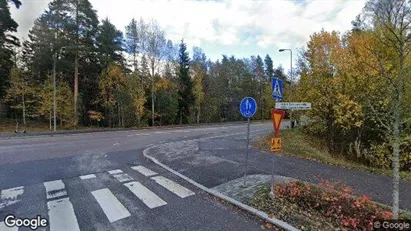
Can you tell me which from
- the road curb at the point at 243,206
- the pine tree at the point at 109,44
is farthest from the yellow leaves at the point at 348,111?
the pine tree at the point at 109,44

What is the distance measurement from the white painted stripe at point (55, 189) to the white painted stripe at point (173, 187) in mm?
2407

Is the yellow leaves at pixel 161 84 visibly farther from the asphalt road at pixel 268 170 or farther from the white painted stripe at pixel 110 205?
the white painted stripe at pixel 110 205

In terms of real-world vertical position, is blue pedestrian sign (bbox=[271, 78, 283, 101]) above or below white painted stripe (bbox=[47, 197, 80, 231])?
above

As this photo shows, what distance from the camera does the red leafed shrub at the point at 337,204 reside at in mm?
4723

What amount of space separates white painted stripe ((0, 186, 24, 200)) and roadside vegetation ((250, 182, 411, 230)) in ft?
18.3

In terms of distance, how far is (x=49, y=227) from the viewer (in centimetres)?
430

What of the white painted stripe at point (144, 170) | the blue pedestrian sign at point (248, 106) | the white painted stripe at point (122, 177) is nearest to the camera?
the blue pedestrian sign at point (248, 106)

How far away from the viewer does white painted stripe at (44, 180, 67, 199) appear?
591 centimetres

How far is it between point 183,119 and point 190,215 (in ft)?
120

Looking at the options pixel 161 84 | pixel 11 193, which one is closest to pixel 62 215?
pixel 11 193

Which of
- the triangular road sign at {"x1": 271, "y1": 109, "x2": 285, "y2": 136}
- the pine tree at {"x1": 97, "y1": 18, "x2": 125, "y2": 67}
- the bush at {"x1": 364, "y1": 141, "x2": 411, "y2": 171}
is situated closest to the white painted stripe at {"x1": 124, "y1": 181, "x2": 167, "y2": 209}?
the triangular road sign at {"x1": 271, "y1": 109, "x2": 285, "y2": 136}

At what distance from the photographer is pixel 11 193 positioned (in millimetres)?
5965

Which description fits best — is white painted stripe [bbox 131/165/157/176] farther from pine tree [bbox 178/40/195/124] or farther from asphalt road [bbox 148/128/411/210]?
pine tree [bbox 178/40/195/124]

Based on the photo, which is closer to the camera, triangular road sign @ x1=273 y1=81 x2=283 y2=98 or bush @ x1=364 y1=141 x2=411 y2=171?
triangular road sign @ x1=273 y1=81 x2=283 y2=98
